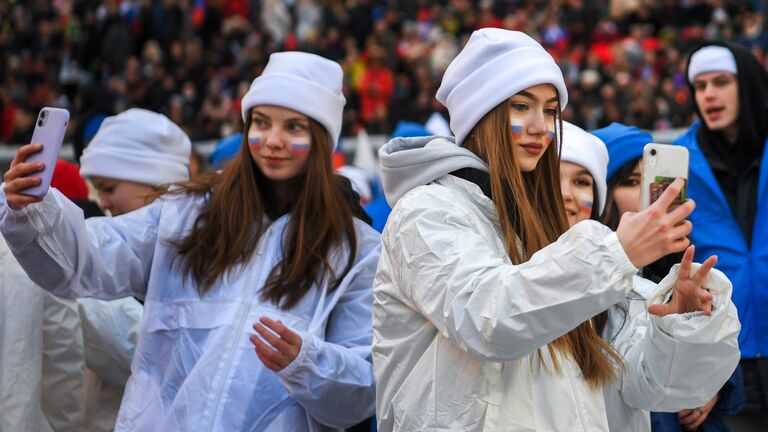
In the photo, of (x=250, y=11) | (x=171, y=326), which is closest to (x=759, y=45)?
(x=250, y=11)

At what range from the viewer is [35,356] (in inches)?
171

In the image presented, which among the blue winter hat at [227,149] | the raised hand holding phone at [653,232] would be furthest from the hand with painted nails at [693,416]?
the blue winter hat at [227,149]

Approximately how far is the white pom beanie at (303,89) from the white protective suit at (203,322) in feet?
1.39

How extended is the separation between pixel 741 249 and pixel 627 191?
0.72 metres

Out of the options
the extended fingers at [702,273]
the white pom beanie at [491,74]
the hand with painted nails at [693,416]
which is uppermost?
the white pom beanie at [491,74]

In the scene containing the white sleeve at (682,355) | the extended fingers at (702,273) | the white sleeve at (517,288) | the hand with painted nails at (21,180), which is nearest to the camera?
the white sleeve at (517,288)

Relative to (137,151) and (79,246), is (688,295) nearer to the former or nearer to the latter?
(79,246)

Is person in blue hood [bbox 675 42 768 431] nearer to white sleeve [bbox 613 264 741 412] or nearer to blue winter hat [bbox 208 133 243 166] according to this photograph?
white sleeve [bbox 613 264 741 412]

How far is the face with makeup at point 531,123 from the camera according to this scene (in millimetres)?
3424

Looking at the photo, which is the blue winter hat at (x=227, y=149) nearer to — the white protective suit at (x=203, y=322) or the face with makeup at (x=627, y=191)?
the white protective suit at (x=203, y=322)

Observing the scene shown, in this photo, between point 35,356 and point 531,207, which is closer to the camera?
point 531,207

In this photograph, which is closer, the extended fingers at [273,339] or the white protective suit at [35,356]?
the extended fingers at [273,339]


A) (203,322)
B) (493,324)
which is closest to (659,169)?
(493,324)

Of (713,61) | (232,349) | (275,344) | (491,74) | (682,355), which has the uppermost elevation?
(491,74)
